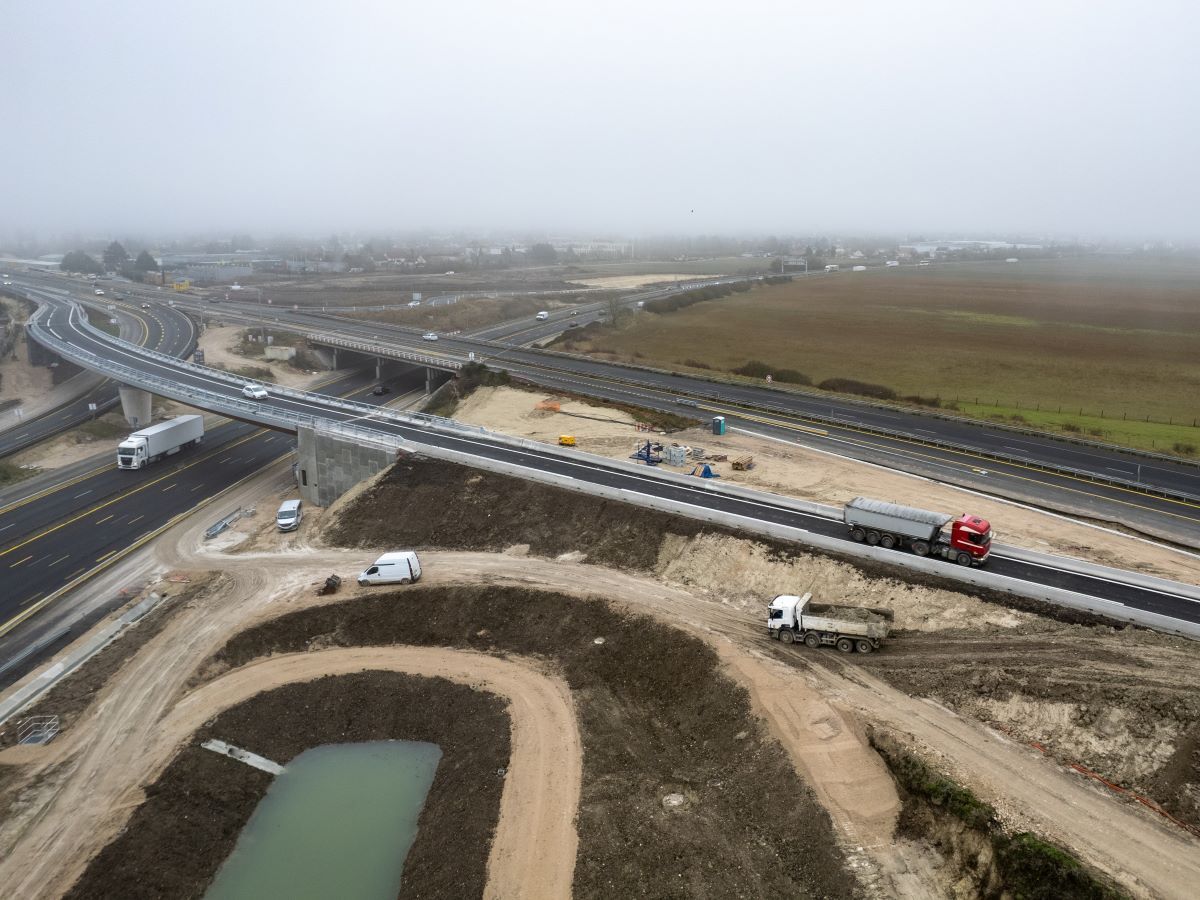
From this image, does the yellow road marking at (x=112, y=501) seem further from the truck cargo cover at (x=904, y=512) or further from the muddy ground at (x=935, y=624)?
the truck cargo cover at (x=904, y=512)

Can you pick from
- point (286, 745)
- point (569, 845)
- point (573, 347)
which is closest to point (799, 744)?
point (569, 845)

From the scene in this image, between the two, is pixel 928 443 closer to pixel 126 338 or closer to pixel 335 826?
pixel 335 826

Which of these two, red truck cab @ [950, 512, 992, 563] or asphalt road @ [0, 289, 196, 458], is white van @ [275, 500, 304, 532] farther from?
red truck cab @ [950, 512, 992, 563]

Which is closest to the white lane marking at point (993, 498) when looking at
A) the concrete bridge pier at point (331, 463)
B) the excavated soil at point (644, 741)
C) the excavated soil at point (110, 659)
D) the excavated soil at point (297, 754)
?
the excavated soil at point (644, 741)

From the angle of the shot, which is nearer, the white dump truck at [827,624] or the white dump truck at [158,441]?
the white dump truck at [827,624]

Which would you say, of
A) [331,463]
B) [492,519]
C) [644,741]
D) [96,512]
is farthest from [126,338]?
[644,741]

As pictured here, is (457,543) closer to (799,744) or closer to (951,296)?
(799,744)
